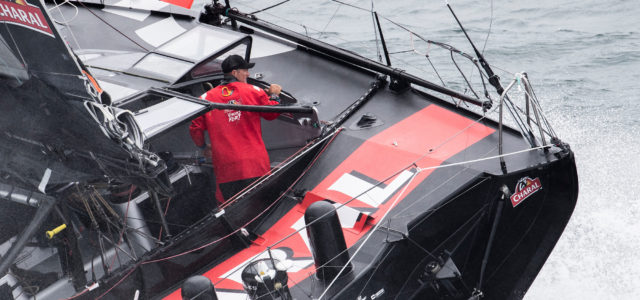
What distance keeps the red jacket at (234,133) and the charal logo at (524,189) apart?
156cm

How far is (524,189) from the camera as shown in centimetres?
384

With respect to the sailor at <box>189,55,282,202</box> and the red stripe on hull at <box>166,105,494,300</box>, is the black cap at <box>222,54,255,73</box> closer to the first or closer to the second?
the sailor at <box>189,55,282,202</box>

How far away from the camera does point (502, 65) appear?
Result: 815 centimetres

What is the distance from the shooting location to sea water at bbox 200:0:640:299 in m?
4.91

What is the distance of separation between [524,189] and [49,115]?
2613 mm

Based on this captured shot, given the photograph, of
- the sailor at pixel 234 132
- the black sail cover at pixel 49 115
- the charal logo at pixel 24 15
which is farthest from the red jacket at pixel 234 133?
the charal logo at pixel 24 15

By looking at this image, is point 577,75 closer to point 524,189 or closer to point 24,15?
point 524,189

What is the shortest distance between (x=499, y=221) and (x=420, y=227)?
537 mm

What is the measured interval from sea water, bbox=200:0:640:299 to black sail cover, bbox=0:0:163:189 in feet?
7.95

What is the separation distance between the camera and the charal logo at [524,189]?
3.81m

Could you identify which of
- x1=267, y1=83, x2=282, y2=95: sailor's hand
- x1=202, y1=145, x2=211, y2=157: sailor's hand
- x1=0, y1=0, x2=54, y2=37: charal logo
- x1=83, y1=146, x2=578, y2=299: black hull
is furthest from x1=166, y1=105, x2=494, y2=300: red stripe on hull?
x1=0, y1=0, x2=54, y2=37: charal logo

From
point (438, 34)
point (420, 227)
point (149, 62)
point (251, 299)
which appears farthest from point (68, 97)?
point (438, 34)

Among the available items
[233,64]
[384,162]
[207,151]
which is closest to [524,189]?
[384,162]

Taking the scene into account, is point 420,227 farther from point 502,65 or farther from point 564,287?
point 502,65
